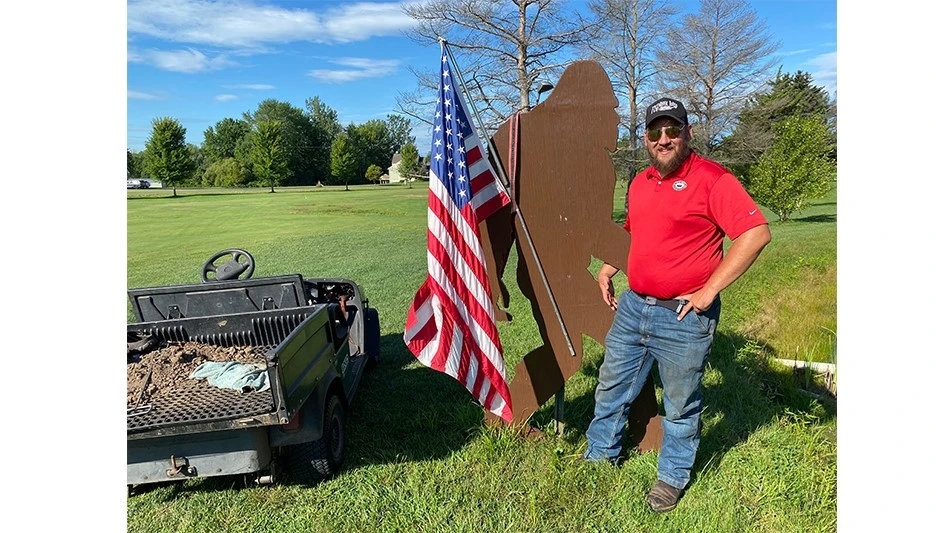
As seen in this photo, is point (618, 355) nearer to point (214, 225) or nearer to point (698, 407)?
point (698, 407)

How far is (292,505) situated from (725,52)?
80.0 feet

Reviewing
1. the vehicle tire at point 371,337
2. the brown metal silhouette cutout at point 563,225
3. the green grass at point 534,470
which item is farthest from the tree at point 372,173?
the brown metal silhouette cutout at point 563,225

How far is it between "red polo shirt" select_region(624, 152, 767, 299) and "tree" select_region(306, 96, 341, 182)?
28866mm

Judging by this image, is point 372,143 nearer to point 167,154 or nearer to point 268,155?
point 268,155

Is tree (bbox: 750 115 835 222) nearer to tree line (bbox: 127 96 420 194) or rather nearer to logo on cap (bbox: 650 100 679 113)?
tree line (bbox: 127 96 420 194)

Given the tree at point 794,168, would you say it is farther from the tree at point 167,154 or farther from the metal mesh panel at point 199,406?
the metal mesh panel at point 199,406

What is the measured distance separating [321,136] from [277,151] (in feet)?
15.3

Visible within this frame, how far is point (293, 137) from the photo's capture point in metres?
29.3

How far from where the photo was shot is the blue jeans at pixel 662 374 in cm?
275

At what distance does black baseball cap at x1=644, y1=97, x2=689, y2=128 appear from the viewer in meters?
2.55

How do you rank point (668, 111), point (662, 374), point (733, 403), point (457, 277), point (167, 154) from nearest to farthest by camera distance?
point (668, 111), point (662, 374), point (457, 277), point (733, 403), point (167, 154)

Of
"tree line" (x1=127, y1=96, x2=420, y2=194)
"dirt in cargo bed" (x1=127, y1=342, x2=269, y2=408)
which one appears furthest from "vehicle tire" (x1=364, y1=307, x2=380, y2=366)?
"tree line" (x1=127, y1=96, x2=420, y2=194)

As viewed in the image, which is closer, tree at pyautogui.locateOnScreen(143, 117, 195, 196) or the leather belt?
the leather belt

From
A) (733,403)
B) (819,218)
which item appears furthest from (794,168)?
(733,403)
